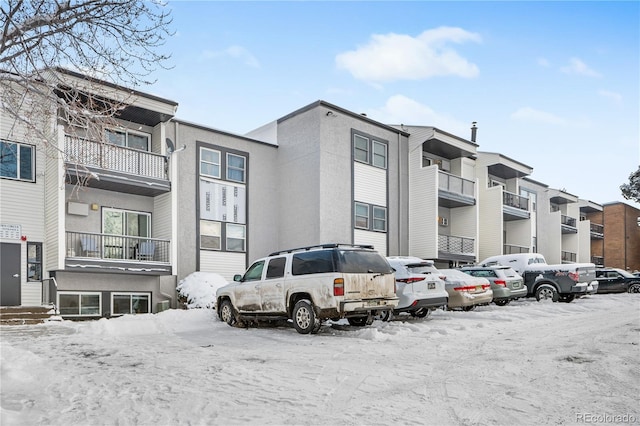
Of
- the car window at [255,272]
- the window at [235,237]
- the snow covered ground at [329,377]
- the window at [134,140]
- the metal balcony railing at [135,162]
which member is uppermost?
the window at [134,140]

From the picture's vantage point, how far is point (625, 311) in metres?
16.8

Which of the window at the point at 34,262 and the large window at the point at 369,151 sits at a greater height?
the large window at the point at 369,151

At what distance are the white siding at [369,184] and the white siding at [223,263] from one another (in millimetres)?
6036

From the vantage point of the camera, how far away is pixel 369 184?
82.7 feet

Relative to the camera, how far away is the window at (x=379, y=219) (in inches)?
1005

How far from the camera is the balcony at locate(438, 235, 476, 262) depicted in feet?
89.2

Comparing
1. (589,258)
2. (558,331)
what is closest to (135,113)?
(558,331)

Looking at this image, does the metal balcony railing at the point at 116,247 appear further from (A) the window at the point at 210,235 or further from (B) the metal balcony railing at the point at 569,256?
(B) the metal balcony railing at the point at 569,256

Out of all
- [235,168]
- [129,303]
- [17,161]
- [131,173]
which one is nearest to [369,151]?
[235,168]

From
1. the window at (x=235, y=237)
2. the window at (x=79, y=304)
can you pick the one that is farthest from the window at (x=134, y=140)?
the window at (x=79, y=304)

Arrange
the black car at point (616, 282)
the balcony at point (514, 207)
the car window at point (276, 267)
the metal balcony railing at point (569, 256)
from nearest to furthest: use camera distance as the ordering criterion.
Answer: the car window at point (276, 267) → the black car at point (616, 282) → the balcony at point (514, 207) → the metal balcony railing at point (569, 256)

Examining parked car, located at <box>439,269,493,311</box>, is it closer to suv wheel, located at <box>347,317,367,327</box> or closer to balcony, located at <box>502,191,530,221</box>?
suv wheel, located at <box>347,317,367,327</box>

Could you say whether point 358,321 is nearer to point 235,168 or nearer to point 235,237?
point 235,237

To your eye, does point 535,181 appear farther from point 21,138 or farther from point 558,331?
point 21,138
